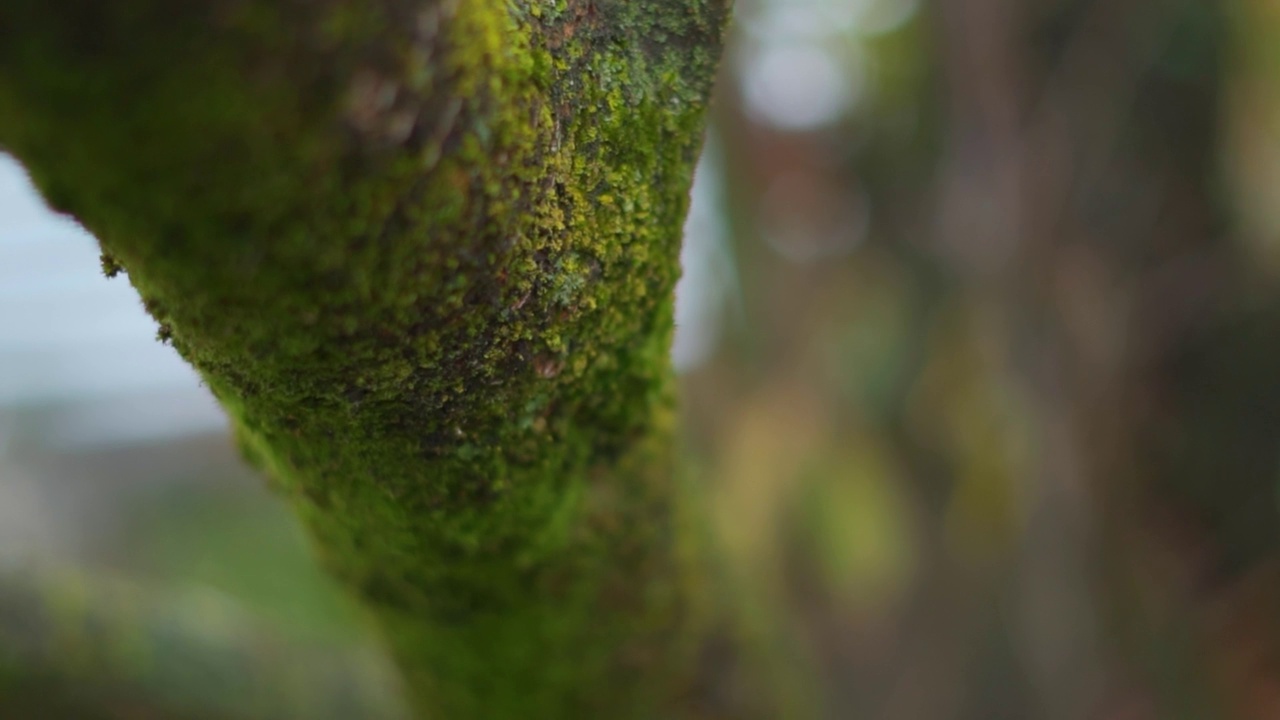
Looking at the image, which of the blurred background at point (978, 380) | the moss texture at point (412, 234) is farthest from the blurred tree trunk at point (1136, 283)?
the moss texture at point (412, 234)

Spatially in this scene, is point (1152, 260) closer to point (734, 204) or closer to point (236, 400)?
point (734, 204)

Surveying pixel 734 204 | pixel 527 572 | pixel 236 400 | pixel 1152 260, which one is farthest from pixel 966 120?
pixel 236 400

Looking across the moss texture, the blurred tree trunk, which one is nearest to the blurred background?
the blurred tree trunk

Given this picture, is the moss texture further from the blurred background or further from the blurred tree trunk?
the blurred tree trunk

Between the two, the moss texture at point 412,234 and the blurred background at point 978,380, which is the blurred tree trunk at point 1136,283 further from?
the moss texture at point 412,234

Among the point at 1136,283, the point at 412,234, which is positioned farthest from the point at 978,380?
the point at 412,234

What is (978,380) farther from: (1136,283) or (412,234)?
(412,234)
